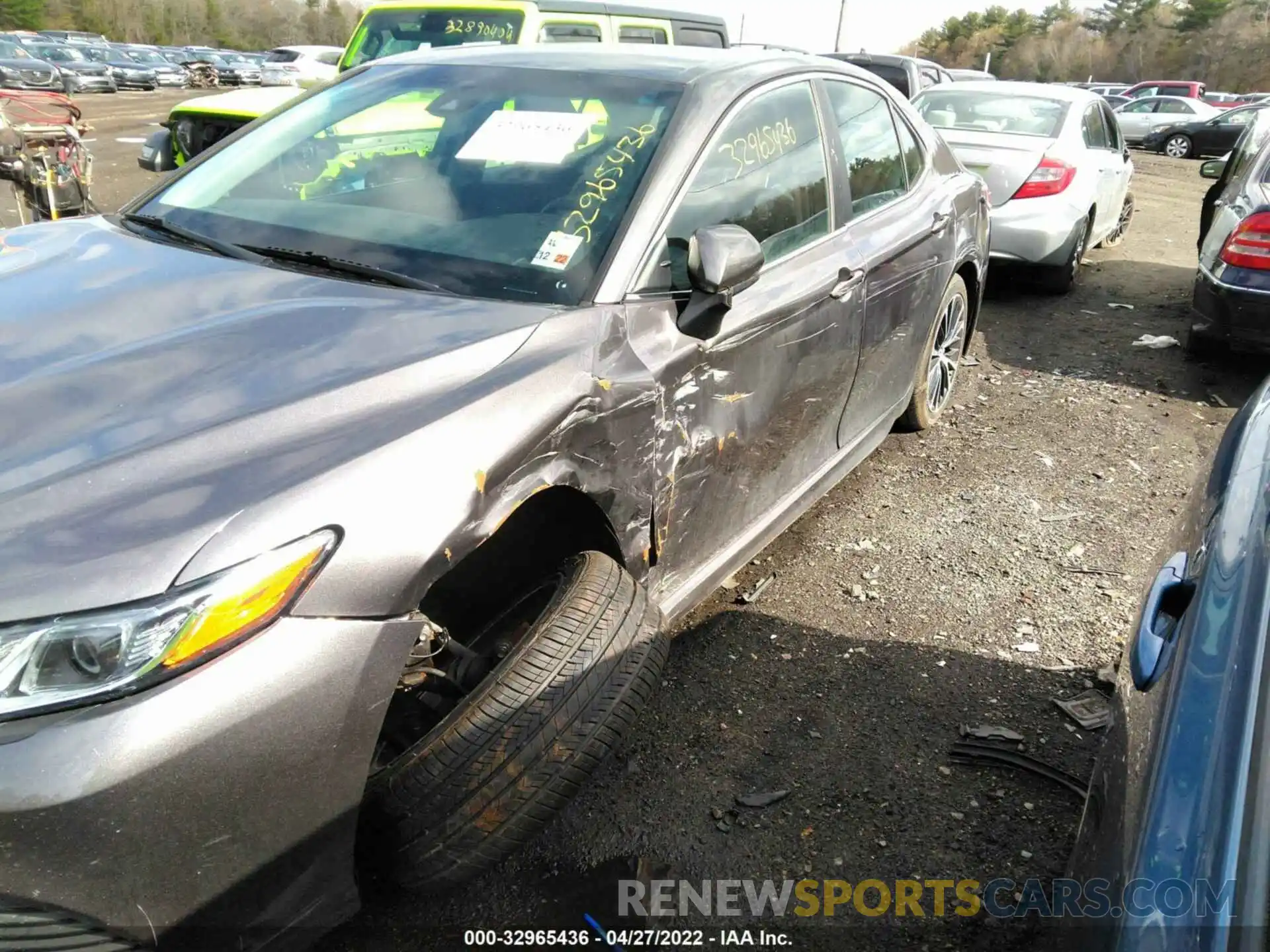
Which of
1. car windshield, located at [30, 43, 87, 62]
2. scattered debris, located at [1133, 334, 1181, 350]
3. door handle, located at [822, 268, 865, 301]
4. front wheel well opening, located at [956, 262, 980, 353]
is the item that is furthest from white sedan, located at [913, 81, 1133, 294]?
car windshield, located at [30, 43, 87, 62]

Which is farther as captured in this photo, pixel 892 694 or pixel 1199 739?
pixel 892 694

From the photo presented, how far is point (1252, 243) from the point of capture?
5.18 m

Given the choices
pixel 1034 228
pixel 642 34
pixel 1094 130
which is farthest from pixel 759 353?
pixel 1094 130

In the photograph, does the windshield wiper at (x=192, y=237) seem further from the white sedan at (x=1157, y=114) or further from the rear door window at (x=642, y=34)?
the white sedan at (x=1157, y=114)

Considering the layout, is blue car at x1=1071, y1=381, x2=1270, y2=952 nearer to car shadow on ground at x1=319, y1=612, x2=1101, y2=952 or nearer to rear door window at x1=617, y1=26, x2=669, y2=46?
car shadow on ground at x1=319, y1=612, x2=1101, y2=952

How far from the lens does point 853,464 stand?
3682 mm

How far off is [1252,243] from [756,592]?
3.82 metres

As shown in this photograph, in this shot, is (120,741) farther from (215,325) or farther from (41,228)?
(41,228)

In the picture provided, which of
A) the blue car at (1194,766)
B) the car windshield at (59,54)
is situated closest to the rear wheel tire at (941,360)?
the blue car at (1194,766)

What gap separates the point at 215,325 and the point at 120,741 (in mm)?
1056

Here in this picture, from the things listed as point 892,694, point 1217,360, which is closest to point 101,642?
point 892,694

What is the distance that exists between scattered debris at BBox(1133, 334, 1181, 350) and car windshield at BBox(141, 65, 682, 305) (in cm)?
510

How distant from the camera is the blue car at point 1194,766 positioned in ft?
3.36

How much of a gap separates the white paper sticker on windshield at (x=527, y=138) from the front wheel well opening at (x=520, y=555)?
3.25ft
